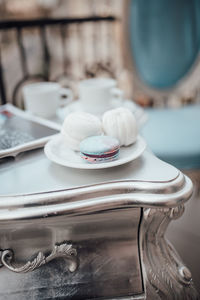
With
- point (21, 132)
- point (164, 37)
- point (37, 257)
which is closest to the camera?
point (37, 257)

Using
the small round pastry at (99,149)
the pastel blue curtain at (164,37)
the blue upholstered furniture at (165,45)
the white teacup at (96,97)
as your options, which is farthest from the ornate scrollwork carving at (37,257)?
the pastel blue curtain at (164,37)

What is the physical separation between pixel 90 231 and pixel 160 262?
102 mm

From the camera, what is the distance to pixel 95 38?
51.9 inches

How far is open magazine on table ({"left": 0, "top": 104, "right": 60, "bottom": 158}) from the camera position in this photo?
0.40m

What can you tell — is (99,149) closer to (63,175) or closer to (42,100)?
(63,175)

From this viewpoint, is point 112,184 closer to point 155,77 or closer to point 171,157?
point 171,157

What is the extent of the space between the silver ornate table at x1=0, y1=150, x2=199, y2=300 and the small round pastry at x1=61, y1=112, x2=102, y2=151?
39 millimetres

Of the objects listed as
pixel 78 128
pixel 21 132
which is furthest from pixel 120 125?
pixel 21 132

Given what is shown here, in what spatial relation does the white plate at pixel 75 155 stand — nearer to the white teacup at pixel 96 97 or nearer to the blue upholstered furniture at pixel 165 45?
the white teacup at pixel 96 97

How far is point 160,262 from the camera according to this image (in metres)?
0.36

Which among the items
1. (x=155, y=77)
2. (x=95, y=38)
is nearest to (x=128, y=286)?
(x=155, y=77)

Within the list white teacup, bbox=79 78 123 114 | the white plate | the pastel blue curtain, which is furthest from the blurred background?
the white plate

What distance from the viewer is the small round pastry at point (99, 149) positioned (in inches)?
13.0

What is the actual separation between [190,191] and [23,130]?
0.90ft
